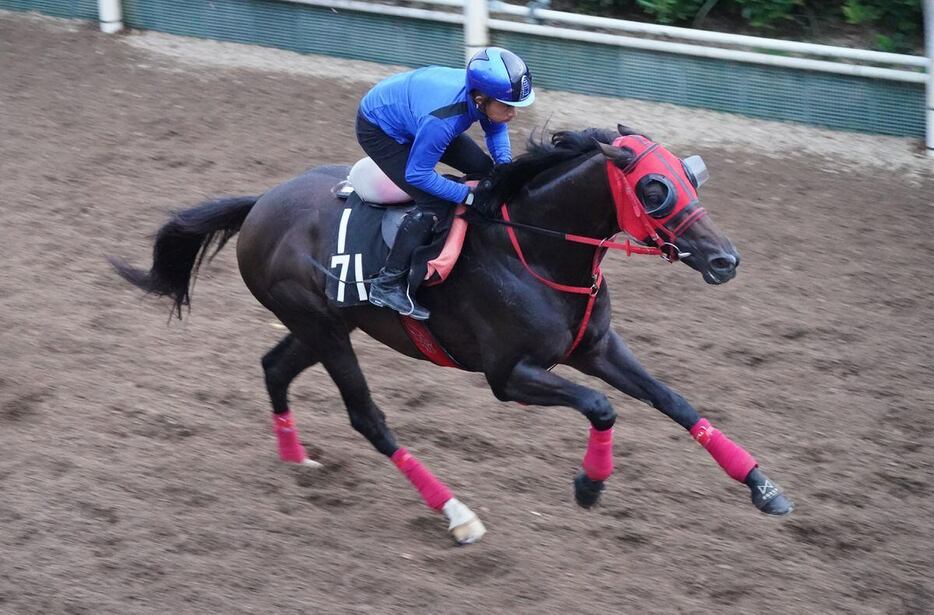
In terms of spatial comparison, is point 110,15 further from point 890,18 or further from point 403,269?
point 403,269

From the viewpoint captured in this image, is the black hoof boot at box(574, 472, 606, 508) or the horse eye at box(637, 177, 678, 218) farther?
the black hoof boot at box(574, 472, 606, 508)

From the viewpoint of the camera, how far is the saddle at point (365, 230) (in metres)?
5.16

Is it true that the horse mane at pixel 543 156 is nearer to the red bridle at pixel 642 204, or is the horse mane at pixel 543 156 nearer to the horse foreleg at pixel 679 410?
the red bridle at pixel 642 204

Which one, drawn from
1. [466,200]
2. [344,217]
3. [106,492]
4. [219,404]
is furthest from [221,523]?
[466,200]

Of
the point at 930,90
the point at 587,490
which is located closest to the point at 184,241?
the point at 587,490

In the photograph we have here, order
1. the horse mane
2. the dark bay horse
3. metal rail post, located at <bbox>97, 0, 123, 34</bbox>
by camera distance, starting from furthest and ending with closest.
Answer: metal rail post, located at <bbox>97, 0, 123, 34</bbox> → the horse mane → the dark bay horse

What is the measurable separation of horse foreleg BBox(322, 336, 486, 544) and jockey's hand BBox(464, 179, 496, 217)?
42.4 inches

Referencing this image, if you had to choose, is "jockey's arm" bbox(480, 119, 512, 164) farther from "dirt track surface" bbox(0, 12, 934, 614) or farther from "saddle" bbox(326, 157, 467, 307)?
"dirt track surface" bbox(0, 12, 934, 614)

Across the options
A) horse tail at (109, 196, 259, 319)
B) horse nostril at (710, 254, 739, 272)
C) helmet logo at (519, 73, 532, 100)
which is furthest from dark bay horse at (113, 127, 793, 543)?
horse tail at (109, 196, 259, 319)

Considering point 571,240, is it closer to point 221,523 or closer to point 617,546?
point 617,546

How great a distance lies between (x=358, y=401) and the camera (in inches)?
217

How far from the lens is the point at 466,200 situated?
497cm

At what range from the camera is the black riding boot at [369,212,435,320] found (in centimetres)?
504

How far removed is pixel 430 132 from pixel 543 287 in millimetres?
831
